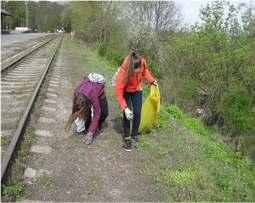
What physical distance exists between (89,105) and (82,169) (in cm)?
165

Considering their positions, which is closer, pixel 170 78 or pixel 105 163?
pixel 105 163

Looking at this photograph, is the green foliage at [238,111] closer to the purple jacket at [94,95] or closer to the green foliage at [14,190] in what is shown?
the purple jacket at [94,95]

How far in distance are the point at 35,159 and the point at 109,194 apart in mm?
1503

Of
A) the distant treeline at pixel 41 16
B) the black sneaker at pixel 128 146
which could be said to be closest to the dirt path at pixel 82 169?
the black sneaker at pixel 128 146

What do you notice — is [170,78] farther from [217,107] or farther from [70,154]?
[70,154]

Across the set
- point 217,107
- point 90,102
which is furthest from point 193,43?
point 90,102

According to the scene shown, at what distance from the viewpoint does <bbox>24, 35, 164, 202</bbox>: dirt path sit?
5.16 meters

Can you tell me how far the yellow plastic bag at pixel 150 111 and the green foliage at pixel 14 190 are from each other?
3254mm

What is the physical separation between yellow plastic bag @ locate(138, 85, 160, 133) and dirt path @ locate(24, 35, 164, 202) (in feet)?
1.79

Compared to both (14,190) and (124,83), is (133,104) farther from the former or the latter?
(14,190)

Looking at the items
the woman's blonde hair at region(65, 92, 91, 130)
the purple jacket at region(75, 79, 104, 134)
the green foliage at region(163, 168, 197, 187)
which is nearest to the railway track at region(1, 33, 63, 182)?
the woman's blonde hair at region(65, 92, 91, 130)

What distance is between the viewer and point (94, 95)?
7.24 meters

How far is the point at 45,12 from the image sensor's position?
7111 inches

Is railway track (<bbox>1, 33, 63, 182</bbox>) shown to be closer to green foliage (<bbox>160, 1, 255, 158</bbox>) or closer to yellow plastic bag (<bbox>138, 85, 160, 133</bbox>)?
yellow plastic bag (<bbox>138, 85, 160, 133</bbox>)
